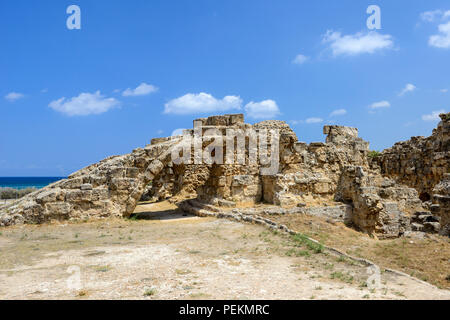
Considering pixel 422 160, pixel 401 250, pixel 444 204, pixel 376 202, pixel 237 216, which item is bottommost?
pixel 401 250

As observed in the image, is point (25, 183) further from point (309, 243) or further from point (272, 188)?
point (309, 243)

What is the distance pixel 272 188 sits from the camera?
A: 13.6 m

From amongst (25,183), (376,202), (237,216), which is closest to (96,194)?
(237,216)

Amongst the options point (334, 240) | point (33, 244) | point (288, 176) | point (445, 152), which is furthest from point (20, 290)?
point (445, 152)

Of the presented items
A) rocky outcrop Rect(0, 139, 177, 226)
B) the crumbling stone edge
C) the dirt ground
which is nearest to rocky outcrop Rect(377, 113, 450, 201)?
the crumbling stone edge

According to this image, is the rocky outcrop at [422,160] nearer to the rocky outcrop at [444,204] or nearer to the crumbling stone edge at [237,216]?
the rocky outcrop at [444,204]

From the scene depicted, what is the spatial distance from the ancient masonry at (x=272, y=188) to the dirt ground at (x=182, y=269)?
2226 mm

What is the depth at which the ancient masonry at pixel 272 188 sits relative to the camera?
38.1 ft

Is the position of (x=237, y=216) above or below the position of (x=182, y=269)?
above

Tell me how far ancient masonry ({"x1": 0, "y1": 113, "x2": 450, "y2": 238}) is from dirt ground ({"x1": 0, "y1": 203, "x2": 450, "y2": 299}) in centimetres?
223

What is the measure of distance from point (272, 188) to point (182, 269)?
27.2 feet

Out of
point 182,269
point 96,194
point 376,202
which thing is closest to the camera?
point 182,269

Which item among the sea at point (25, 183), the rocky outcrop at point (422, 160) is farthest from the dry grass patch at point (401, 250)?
the sea at point (25, 183)
